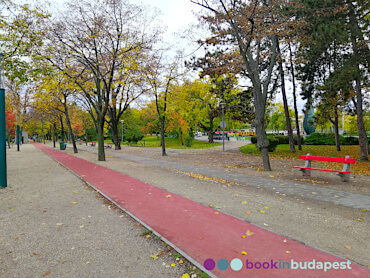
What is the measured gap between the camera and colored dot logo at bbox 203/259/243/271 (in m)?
2.78

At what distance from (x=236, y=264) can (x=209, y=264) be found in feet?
1.11

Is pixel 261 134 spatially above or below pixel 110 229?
above

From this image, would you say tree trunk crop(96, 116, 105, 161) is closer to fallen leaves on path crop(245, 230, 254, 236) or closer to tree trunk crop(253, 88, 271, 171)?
tree trunk crop(253, 88, 271, 171)

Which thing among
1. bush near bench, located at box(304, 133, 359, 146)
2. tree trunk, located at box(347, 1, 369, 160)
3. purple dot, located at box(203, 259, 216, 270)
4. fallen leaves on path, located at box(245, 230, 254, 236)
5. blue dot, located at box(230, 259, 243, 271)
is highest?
tree trunk, located at box(347, 1, 369, 160)

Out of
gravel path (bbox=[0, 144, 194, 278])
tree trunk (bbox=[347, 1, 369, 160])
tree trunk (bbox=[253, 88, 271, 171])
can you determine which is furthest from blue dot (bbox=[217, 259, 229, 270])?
→ tree trunk (bbox=[347, 1, 369, 160])

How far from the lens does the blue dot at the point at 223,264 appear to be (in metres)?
2.79

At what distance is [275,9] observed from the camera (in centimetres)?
1032

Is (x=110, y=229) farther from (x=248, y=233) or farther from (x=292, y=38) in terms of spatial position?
(x=292, y=38)

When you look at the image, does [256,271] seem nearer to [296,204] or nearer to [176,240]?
[176,240]

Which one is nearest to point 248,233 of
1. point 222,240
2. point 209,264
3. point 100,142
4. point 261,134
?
point 222,240

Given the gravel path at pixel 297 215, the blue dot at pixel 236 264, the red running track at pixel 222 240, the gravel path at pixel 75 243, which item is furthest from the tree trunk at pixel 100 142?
the blue dot at pixel 236 264

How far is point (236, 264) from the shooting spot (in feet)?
9.43

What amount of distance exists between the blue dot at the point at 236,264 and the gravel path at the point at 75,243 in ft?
1.84

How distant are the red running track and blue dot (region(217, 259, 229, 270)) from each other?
0.05m
